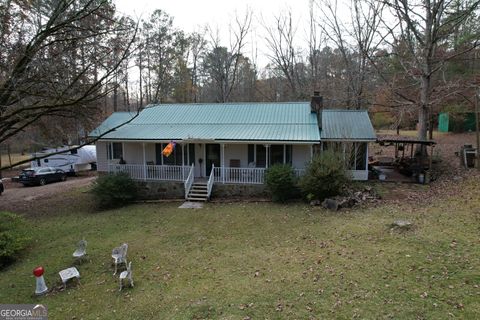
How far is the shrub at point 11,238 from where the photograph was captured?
32.6ft

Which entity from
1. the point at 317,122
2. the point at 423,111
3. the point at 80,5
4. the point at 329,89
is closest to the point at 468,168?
the point at 423,111

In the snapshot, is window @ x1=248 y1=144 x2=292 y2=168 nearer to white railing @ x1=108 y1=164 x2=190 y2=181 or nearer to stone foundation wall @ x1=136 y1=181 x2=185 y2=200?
white railing @ x1=108 y1=164 x2=190 y2=181

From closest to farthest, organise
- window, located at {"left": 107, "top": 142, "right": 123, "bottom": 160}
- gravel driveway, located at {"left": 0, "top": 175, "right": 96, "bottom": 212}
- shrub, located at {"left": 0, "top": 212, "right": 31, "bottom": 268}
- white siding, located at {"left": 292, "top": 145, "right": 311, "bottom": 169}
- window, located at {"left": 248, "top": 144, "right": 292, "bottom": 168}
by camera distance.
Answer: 1. shrub, located at {"left": 0, "top": 212, "right": 31, "bottom": 268}
2. white siding, located at {"left": 292, "top": 145, "right": 311, "bottom": 169}
3. window, located at {"left": 248, "top": 144, "right": 292, "bottom": 168}
4. gravel driveway, located at {"left": 0, "top": 175, "right": 96, "bottom": 212}
5. window, located at {"left": 107, "top": 142, "right": 123, "bottom": 160}

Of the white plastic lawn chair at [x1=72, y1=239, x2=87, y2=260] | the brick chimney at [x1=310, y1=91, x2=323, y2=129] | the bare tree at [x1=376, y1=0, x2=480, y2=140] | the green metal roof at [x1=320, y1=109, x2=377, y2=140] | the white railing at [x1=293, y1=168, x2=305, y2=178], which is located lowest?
the white plastic lawn chair at [x1=72, y1=239, x2=87, y2=260]

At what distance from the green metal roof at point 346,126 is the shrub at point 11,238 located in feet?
46.5

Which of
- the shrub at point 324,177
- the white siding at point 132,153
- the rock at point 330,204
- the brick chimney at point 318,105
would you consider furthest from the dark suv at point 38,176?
the rock at point 330,204

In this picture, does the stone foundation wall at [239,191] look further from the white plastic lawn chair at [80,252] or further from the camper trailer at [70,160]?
the camper trailer at [70,160]

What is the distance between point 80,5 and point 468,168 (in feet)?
62.6

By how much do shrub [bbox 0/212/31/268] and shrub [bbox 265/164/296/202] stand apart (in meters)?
10.1

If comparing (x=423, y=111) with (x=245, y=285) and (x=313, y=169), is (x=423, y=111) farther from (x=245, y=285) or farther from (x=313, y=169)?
(x=245, y=285)

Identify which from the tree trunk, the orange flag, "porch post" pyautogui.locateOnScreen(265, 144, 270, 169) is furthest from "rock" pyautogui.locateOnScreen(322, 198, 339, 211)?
the tree trunk

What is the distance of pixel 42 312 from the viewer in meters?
6.50

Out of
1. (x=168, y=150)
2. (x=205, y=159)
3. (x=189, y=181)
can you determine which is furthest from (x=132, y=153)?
(x=189, y=181)

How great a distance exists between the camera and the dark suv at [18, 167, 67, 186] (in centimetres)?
2374
